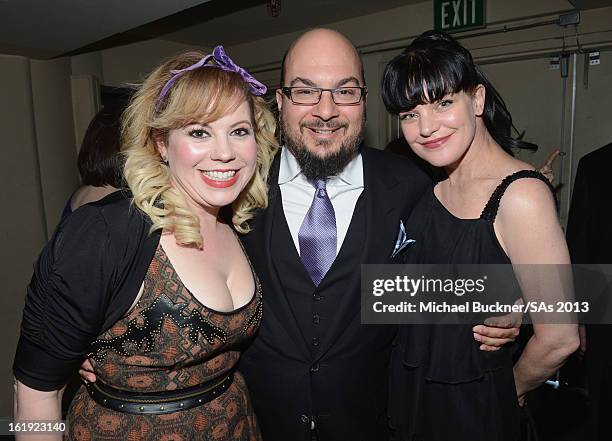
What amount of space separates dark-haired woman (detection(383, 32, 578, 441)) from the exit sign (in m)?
2.80

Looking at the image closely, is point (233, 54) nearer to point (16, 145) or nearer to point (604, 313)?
point (16, 145)

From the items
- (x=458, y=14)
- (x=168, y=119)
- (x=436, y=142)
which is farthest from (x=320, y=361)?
(x=458, y=14)

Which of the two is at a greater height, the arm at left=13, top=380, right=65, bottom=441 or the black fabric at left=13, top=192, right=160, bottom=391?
the black fabric at left=13, top=192, right=160, bottom=391

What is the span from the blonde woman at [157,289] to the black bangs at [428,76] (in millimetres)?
494

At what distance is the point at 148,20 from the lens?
3.36m

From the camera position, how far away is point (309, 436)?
1.73 meters

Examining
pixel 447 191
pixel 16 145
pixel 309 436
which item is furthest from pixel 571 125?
pixel 16 145

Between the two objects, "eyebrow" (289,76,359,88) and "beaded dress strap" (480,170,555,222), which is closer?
"beaded dress strap" (480,170,555,222)

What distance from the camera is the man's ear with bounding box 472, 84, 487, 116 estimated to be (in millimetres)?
1605

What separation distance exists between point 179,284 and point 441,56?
1081mm

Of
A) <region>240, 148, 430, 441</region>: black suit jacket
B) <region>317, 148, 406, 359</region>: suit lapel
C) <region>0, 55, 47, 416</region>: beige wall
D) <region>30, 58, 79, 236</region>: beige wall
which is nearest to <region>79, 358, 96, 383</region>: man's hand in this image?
<region>240, 148, 430, 441</region>: black suit jacket

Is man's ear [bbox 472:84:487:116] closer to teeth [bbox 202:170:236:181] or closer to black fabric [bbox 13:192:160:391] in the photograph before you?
teeth [bbox 202:170:236:181]

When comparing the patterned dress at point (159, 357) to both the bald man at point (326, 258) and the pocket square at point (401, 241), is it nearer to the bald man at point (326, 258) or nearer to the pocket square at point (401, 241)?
the bald man at point (326, 258)

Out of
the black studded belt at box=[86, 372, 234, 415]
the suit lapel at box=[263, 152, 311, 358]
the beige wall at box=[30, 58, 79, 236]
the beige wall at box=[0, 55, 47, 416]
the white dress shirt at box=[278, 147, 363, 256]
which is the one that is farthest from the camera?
the beige wall at box=[30, 58, 79, 236]
